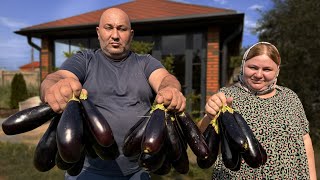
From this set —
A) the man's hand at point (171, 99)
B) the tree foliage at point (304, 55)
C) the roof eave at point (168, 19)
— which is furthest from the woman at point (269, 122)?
the roof eave at point (168, 19)

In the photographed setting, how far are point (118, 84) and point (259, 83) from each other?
0.94 metres

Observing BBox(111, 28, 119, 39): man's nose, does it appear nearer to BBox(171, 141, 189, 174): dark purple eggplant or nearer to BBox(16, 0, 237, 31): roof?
BBox(171, 141, 189, 174): dark purple eggplant

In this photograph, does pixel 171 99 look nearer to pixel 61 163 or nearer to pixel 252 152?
pixel 252 152

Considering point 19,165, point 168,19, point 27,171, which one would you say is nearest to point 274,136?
point 27,171

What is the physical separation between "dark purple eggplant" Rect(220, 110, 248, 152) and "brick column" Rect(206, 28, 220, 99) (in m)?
8.89

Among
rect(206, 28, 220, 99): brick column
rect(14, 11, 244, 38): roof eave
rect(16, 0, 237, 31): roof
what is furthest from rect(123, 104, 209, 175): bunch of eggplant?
rect(206, 28, 220, 99): brick column

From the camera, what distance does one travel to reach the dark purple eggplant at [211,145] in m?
1.55

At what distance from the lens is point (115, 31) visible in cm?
174

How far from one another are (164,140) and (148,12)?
11.0 meters

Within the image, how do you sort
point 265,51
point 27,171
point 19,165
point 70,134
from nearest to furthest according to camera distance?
point 70,134
point 265,51
point 27,171
point 19,165

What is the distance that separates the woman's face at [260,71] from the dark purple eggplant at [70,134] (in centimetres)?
122

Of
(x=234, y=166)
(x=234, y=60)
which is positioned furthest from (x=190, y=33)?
(x=234, y=166)

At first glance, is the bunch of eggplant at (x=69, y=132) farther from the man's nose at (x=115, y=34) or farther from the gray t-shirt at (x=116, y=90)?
the man's nose at (x=115, y=34)

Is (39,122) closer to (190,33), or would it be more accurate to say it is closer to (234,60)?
(190,33)
